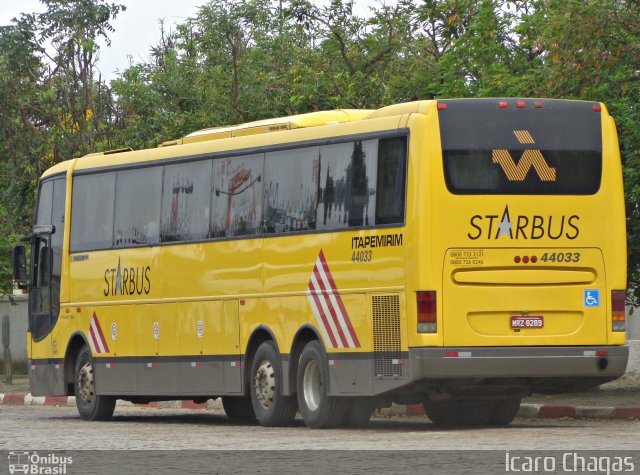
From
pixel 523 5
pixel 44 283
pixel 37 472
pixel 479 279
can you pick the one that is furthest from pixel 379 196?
pixel 523 5

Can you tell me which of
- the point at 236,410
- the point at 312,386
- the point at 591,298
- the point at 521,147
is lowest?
the point at 236,410

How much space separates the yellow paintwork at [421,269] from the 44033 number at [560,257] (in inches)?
2.5

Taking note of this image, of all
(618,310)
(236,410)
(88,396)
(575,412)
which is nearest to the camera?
(618,310)

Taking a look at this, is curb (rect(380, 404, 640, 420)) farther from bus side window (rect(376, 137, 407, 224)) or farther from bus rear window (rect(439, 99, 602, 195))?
bus side window (rect(376, 137, 407, 224))

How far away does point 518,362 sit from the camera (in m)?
16.7

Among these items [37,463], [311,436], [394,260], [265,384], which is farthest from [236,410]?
[37,463]

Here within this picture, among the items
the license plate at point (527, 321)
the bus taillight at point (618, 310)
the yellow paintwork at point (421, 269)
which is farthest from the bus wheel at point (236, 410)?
the bus taillight at point (618, 310)

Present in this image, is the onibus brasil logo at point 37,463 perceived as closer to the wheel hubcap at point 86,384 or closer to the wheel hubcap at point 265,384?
the wheel hubcap at point 265,384

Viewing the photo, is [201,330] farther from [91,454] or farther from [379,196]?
[91,454]

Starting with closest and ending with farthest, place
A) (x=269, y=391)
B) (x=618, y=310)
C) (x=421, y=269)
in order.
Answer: (x=421, y=269), (x=618, y=310), (x=269, y=391)

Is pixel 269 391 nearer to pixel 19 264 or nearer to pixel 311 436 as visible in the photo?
pixel 311 436

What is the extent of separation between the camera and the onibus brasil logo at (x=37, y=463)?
39.4 ft

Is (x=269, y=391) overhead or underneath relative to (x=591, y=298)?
underneath

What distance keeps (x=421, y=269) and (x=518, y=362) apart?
139 centimetres
